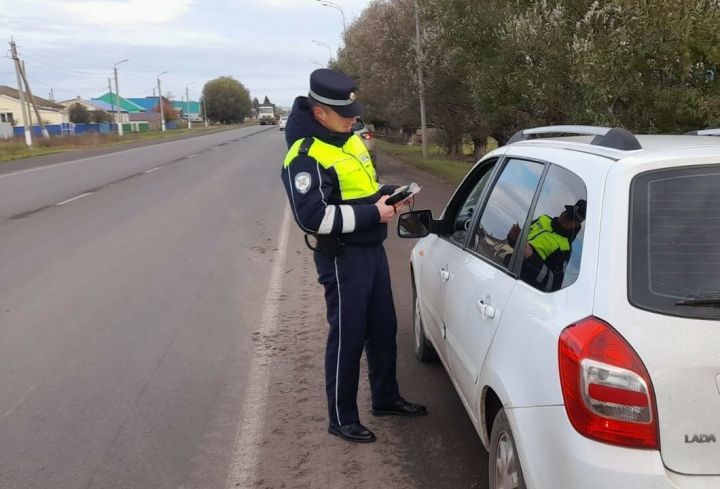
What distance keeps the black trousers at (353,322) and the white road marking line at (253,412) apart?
48cm

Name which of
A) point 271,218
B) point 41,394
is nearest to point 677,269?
point 41,394

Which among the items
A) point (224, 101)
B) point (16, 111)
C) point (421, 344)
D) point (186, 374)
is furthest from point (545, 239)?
point (224, 101)

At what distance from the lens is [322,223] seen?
3.35 m

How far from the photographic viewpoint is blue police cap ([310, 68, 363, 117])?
343 centimetres

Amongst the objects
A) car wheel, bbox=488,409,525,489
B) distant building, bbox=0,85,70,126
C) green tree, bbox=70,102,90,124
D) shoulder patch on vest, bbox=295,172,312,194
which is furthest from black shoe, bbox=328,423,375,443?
green tree, bbox=70,102,90,124

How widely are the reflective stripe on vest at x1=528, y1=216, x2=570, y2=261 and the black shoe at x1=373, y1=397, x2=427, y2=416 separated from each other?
165 cm

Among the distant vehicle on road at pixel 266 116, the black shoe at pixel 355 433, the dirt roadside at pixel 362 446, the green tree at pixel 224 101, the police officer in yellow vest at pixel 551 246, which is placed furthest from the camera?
the green tree at pixel 224 101

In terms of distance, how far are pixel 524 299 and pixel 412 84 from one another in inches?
778

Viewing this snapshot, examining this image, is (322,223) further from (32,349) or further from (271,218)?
(271,218)

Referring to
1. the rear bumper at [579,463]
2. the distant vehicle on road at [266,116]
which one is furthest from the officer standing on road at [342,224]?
the distant vehicle on road at [266,116]

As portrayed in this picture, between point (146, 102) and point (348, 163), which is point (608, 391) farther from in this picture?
Answer: point (146, 102)

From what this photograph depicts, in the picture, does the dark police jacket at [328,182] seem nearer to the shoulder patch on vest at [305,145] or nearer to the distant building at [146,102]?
the shoulder patch on vest at [305,145]

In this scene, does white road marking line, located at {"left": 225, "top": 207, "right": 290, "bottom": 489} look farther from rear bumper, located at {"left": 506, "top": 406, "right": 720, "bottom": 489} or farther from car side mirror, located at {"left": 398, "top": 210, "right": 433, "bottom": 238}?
rear bumper, located at {"left": 506, "top": 406, "right": 720, "bottom": 489}

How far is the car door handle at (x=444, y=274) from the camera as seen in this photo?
3.57m
